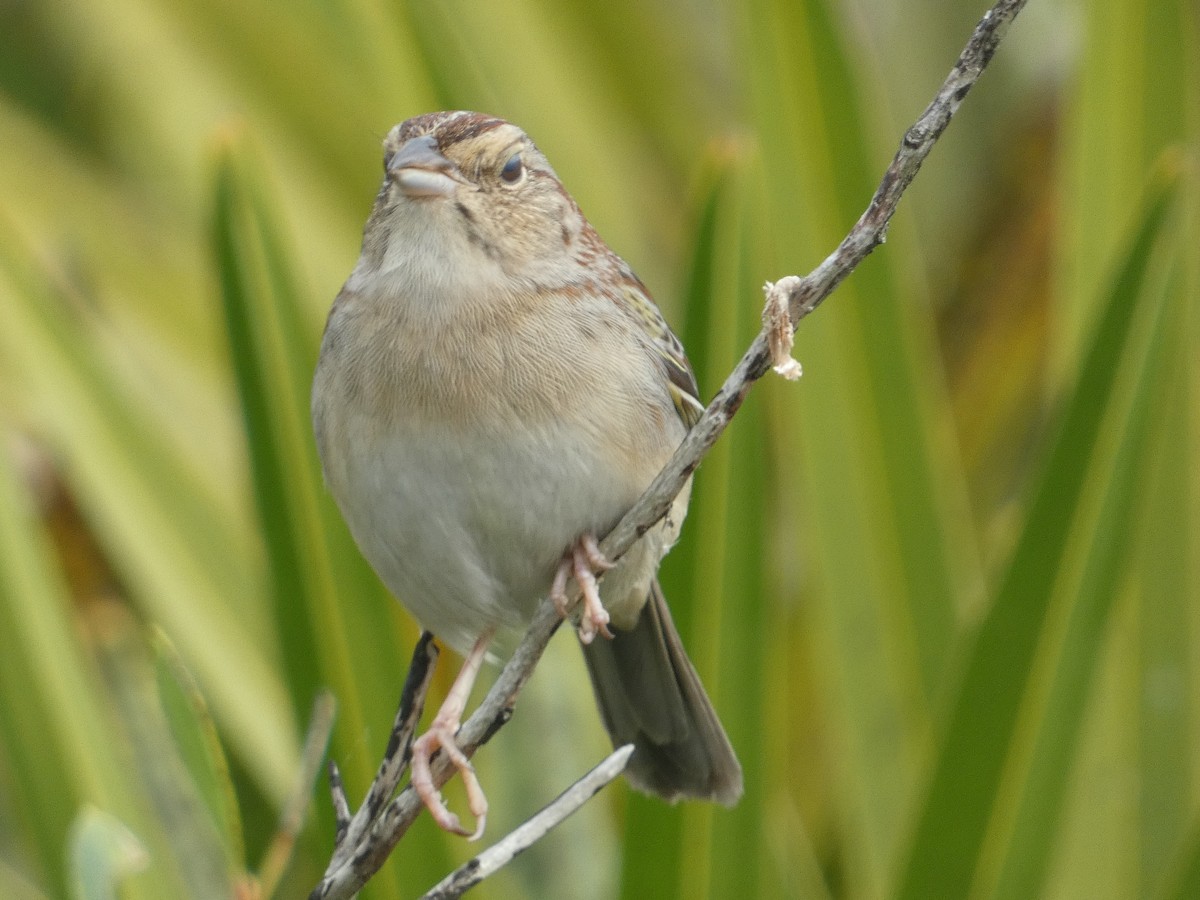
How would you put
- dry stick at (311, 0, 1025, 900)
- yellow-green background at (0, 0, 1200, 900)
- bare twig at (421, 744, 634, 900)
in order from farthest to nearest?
yellow-green background at (0, 0, 1200, 900), bare twig at (421, 744, 634, 900), dry stick at (311, 0, 1025, 900)

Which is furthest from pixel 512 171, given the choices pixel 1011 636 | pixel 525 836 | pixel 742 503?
pixel 525 836

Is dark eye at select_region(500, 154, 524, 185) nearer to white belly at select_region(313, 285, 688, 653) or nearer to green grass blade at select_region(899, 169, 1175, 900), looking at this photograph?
white belly at select_region(313, 285, 688, 653)

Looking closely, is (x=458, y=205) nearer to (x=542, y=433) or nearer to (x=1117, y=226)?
(x=542, y=433)

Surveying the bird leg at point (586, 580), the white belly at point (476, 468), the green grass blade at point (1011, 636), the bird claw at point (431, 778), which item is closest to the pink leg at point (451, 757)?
the bird claw at point (431, 778)

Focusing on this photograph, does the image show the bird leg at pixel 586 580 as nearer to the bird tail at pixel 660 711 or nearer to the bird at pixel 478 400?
the bird at pixel 478 400

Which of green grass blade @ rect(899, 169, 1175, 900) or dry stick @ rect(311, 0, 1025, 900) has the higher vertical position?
dry stick @ rect(311, 0, 1025, 900)

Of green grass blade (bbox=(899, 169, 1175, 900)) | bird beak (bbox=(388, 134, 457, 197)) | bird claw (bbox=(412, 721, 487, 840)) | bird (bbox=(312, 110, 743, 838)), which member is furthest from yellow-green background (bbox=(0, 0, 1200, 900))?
bird beak (bbox=(388, 134, 457, 197))

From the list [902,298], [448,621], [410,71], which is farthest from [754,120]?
[448,621]
